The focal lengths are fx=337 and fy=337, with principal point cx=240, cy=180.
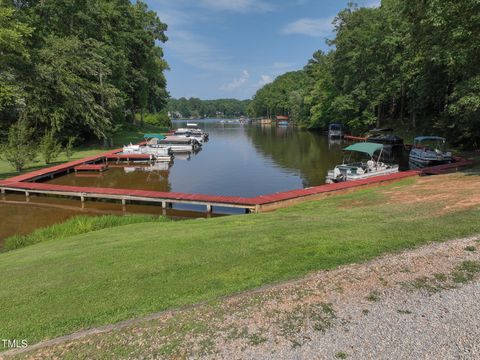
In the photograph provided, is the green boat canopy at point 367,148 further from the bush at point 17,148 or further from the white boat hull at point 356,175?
the bush at point 17,148

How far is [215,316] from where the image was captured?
512 cm

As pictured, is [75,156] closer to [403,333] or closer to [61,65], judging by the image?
[61,65]

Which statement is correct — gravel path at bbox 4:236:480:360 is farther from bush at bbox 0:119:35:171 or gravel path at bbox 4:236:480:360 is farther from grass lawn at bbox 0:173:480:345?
bush at bbox 0:119:35:171

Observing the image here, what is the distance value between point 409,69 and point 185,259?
41415mm

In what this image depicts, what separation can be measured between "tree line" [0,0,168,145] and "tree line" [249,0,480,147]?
2426cm

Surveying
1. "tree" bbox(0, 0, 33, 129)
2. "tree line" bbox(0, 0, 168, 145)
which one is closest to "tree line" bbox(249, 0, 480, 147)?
"tree" bbox(0, 0, 33, 129)

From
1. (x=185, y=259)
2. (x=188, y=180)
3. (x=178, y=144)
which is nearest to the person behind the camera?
(x=185, y=259)

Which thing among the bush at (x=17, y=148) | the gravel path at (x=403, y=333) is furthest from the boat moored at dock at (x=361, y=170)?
the bush at (x=17, y=148)

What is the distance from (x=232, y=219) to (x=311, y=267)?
6340 millimetres

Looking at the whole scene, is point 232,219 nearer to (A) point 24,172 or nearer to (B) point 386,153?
(A) point 24,172

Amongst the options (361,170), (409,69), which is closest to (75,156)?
(361,170)

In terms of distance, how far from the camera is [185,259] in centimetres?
758

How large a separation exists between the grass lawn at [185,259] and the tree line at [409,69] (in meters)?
11.1

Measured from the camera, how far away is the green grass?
1208 centimetres
